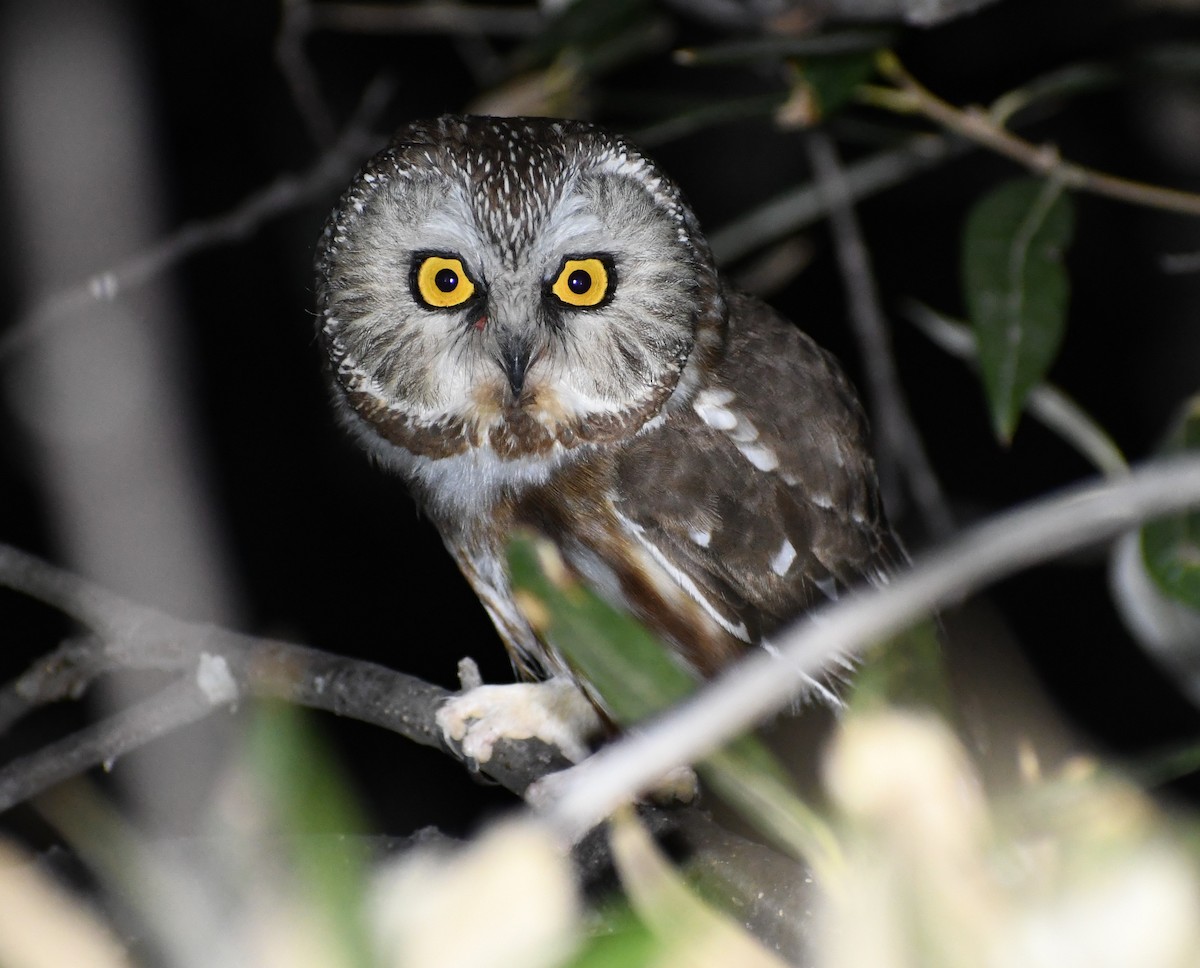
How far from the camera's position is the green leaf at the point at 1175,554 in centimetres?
191

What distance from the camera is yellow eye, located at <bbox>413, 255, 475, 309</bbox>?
6.91 ft

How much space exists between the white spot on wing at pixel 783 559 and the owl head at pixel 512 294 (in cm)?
32

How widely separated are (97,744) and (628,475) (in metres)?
0.96

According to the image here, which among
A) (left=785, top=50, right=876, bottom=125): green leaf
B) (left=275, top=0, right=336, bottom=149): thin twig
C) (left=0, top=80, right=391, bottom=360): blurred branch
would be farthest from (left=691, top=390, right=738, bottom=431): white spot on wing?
(left=275, top=0, right=336, bottom=149): thin twig

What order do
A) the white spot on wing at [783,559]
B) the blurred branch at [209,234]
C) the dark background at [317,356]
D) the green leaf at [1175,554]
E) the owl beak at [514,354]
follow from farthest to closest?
the dark background at [317,356] < the blurred branch at [209,234] < the white spot on wing at [783,559] < the owl beak at [514,354] < the green leaf at [1175,554]

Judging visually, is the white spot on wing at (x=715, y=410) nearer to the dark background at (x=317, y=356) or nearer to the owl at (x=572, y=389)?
the owl at (x=572, y=389)

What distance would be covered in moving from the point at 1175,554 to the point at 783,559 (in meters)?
0.64

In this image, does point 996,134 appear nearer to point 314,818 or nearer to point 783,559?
point 783,559

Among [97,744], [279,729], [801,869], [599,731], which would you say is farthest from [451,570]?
[279,729]

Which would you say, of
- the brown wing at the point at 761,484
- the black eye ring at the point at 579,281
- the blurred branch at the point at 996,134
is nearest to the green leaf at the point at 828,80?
the blurred branch at the point at 996,134

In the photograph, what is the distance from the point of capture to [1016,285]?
2256 mm

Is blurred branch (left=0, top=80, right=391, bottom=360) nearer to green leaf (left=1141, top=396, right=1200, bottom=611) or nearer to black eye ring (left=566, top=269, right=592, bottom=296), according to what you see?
black eye ring (left=566, top=269, right=592, bottom=296)

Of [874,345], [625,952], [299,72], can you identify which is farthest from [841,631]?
[299,72]

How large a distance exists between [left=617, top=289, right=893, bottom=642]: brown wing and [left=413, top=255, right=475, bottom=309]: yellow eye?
1.27 ft
